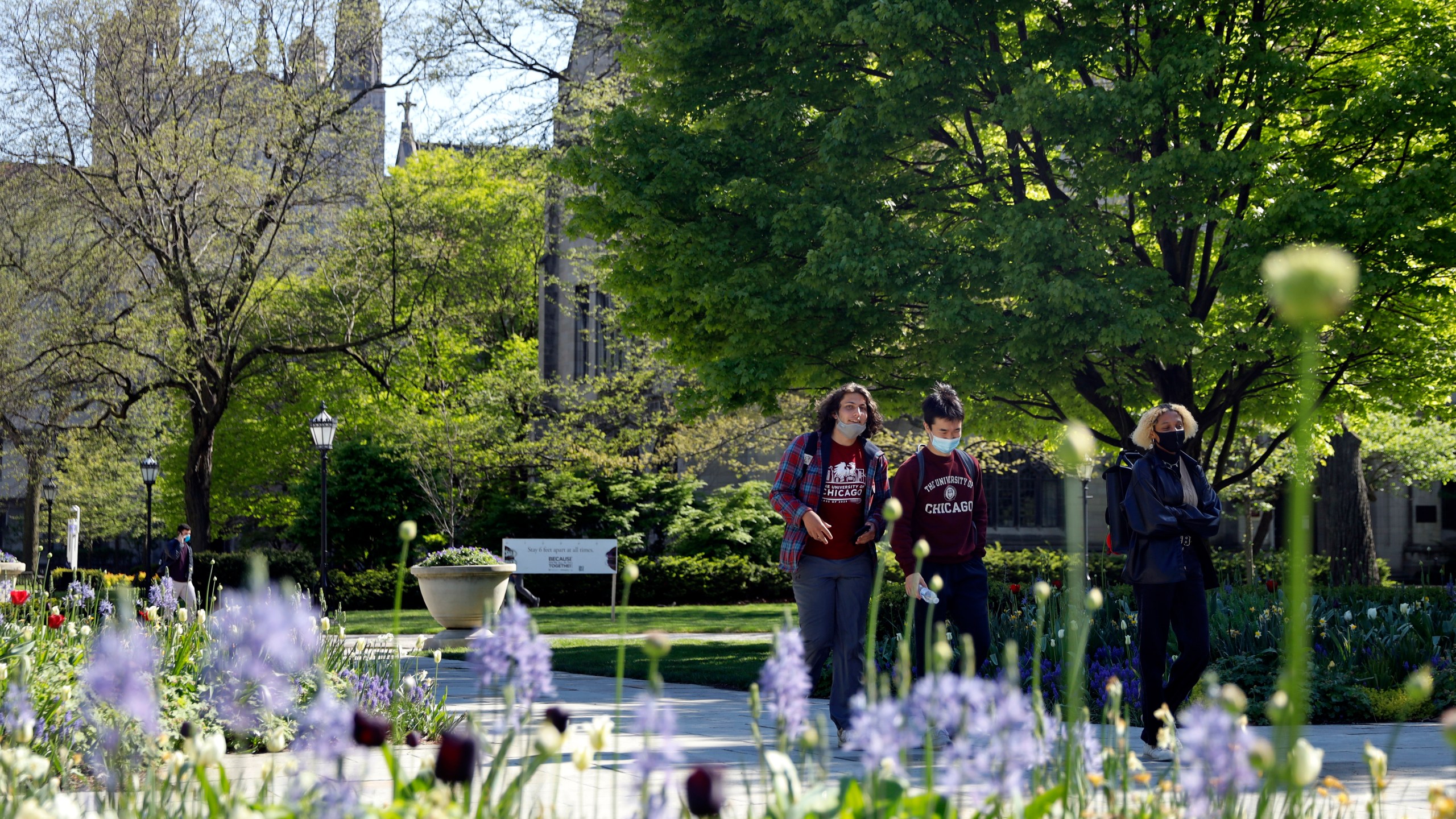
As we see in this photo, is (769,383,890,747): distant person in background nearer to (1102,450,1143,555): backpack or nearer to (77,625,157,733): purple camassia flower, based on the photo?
(1102,450,1143,555): backpack

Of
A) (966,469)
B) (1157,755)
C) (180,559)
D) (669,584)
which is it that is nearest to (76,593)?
(966,469)

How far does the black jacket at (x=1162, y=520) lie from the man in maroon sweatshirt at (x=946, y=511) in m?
0.72

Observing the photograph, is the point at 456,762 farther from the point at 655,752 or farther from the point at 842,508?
the point at 842,508

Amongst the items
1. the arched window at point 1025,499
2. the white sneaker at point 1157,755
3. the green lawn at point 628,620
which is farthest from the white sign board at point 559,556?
the arched window at point 1025,499

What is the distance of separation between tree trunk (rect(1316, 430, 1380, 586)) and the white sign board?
1190cm

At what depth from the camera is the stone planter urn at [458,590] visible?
15.4m

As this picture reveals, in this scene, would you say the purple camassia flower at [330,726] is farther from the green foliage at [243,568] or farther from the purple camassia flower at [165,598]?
the green foliage at [243,568]

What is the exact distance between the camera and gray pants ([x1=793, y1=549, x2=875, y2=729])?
6387 millimetres

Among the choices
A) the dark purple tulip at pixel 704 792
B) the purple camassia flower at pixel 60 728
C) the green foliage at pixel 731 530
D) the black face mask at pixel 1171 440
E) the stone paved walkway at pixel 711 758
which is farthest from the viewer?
the green foliage at pixel 731 530

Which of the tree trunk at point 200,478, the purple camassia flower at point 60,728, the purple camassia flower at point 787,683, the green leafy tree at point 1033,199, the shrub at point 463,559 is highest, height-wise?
the green leafy tree at point 1033,199

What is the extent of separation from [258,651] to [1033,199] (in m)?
11.3

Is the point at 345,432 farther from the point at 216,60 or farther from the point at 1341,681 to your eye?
the point at 1341,681

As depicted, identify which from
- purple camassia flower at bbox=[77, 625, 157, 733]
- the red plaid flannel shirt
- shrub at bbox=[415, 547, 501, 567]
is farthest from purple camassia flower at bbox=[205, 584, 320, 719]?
shrub at bbox=[415, 547, 501, 567]

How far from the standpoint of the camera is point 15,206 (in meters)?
25.6
